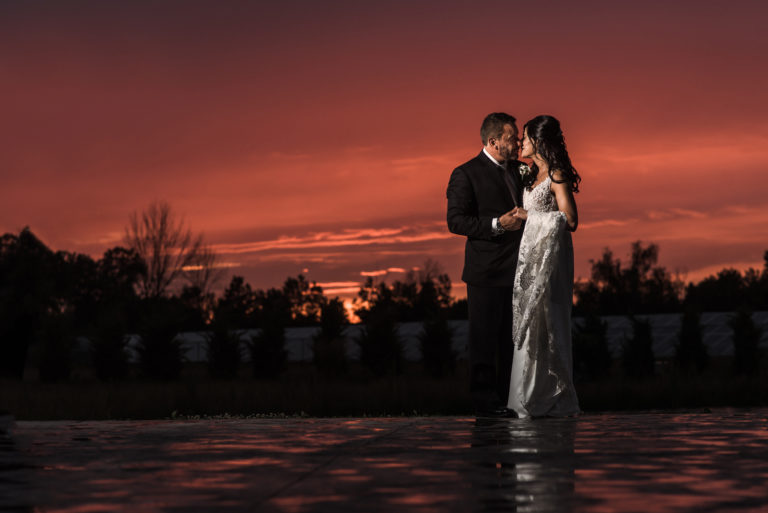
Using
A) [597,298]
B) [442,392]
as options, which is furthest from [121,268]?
[442,392]

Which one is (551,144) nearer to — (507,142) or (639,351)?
(507,142)

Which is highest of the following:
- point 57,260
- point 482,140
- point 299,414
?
point 57,260

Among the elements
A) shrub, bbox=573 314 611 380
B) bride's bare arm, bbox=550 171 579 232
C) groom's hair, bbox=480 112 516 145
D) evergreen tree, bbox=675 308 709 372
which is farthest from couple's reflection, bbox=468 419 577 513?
evergreen tree, bbox=675 308 709 372

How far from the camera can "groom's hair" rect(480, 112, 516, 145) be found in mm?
7551

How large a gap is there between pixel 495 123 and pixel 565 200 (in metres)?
0.74

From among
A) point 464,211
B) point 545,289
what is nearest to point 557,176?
point 464,211

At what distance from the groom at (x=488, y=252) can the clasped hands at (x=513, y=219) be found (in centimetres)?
20

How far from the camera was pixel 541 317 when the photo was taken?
7.42m

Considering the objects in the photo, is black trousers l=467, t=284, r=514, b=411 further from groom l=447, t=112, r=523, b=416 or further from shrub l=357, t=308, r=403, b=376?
shrub l=357, t=308, r=403, b=376

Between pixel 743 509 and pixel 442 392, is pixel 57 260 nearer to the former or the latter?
pixel 442 392

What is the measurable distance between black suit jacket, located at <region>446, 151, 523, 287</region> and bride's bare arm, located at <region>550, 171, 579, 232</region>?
38 cm

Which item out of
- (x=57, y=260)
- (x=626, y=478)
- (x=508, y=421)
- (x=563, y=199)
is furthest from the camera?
(x=57, y=260)

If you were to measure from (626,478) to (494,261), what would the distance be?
3691 millimetres

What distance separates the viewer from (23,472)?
430cm
